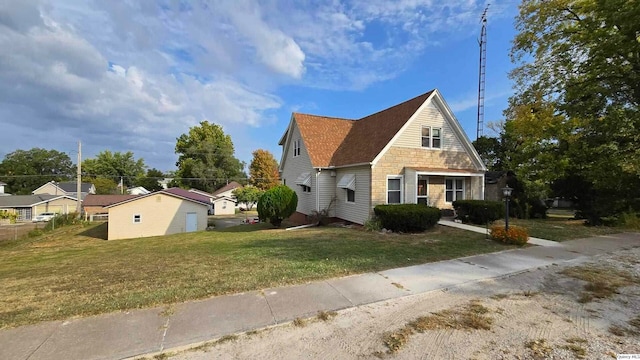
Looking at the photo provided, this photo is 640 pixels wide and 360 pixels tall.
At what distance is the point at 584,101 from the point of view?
14570 mm

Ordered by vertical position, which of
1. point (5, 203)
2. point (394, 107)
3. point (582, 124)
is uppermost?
point (394, 107)

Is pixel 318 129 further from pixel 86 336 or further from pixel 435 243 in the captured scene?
pixel 86 336

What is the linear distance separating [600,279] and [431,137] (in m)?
10.4

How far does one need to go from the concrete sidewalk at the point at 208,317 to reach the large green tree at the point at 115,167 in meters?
78.8

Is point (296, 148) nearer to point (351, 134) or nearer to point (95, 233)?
point (351, 134)

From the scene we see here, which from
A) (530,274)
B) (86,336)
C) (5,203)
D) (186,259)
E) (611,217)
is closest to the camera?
(86,336)

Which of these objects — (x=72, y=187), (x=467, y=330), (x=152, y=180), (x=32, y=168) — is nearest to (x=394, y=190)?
(x=467, y=330)

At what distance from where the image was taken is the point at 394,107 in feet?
55.8

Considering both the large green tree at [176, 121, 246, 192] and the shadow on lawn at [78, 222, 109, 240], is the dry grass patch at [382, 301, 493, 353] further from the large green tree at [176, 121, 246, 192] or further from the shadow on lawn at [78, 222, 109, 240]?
the large green tree at [176, 121, 246, 192]

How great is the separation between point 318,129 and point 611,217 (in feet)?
52.7

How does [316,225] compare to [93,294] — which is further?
[316,225]

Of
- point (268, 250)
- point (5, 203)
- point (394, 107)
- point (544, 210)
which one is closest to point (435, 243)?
point (268, 250)

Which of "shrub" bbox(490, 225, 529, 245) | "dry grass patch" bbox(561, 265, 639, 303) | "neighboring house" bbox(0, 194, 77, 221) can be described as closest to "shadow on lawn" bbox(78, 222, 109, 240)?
"neighboring house" bbox(0, 194, 77, 221)

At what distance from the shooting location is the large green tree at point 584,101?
499 inches
